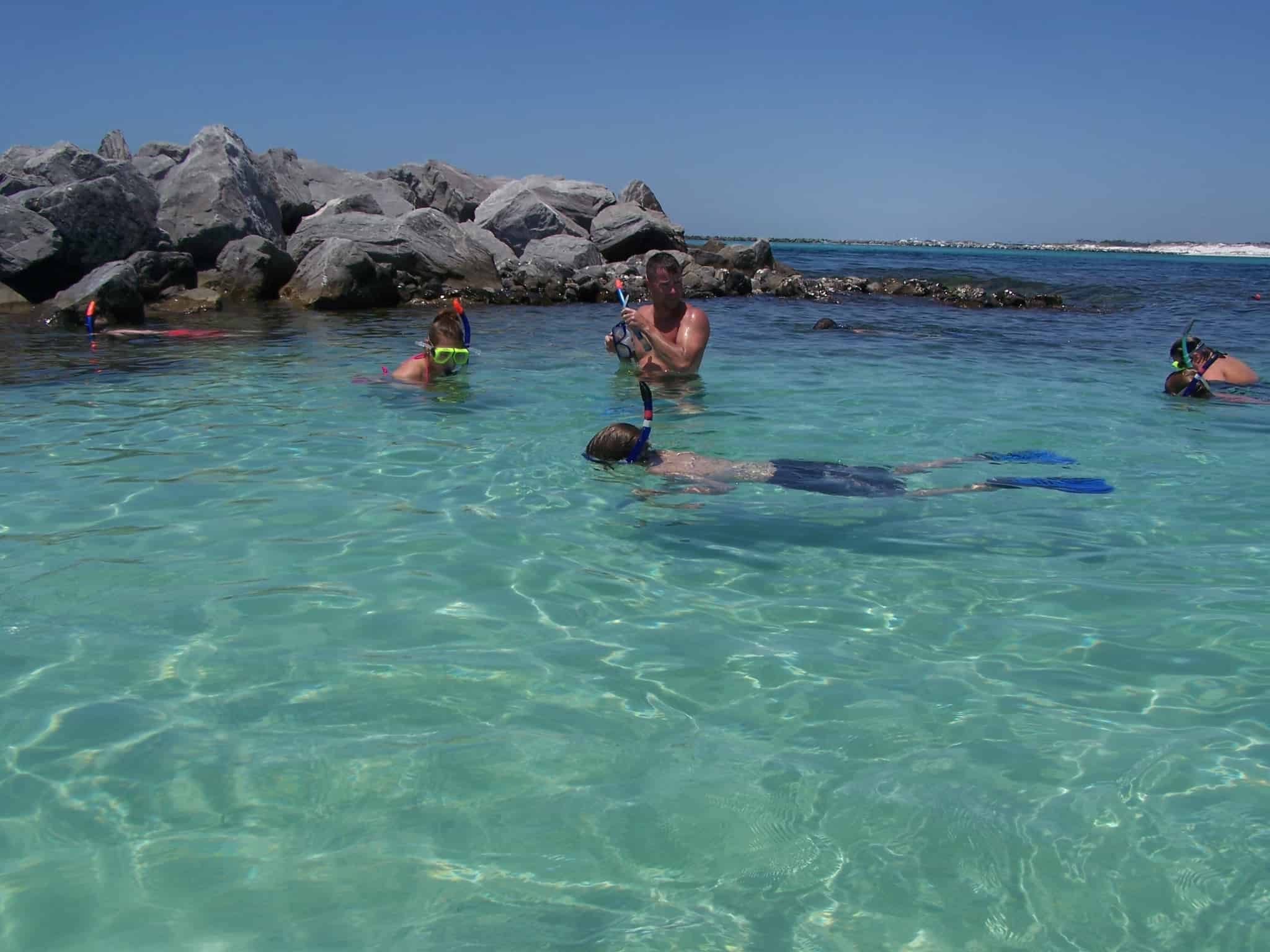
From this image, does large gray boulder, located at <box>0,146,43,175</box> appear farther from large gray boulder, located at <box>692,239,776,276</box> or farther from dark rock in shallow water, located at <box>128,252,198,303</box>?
large gray boulder, located at <box>692,239,776,276</box>

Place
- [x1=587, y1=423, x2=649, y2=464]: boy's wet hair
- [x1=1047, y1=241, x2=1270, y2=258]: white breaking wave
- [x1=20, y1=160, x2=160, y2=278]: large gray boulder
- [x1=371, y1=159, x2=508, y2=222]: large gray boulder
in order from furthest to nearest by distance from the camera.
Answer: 1. [x1=1047, y1=241, x2=1270, y2=258]: white breaking wave
2. [x1=371, y1=159, x2=508, y2=222]: large gray boulder
3. [x1=20, y1=160, x2=160, y2=278]: large gray boulder
4. [x1=587, y1=423, x2=649, y2=464]: boy's wet hair

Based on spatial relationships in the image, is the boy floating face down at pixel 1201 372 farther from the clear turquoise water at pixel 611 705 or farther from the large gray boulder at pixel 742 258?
the large gray boulder at pixel 742 258

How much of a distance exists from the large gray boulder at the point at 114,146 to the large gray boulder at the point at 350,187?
4.69 m

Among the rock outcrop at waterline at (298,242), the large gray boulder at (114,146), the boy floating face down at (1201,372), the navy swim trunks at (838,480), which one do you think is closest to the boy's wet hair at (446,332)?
the navy swim trunks at (838,480)

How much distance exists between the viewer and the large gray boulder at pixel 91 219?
1595 cm

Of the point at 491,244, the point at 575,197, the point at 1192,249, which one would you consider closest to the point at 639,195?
the point at 575,197

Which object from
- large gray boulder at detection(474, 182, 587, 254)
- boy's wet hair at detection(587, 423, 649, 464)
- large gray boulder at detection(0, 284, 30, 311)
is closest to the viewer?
boy's wet hair at detection(587, 423, 649, 464)

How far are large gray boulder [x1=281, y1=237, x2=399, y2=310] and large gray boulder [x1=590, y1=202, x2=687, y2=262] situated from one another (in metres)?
8.16

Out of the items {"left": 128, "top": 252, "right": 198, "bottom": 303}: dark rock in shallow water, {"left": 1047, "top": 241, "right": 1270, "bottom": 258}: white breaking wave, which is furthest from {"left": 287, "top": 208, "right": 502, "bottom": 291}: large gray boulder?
{"left": 1047, "top": 241, "right": 1270, "bottom": 258}: white breaking wave

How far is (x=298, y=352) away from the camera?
11.5m

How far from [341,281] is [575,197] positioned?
38.9 feet

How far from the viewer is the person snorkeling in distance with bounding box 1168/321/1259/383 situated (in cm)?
894

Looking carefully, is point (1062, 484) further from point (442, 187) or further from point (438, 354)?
point (442, 187)

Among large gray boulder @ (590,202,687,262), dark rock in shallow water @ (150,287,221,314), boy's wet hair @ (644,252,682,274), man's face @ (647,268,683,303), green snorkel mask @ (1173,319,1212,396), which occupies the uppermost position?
large gray boulder @ (590,202,687,262)
